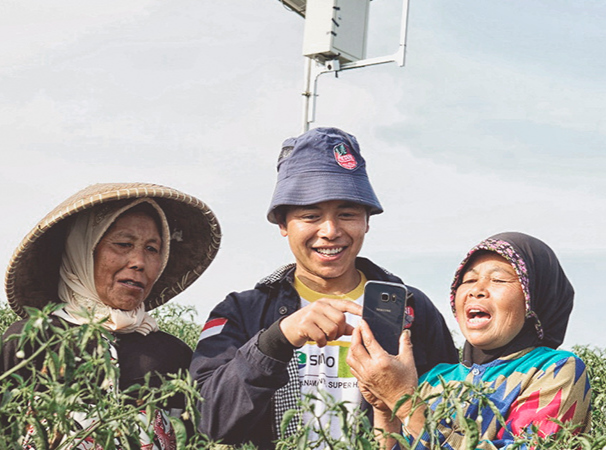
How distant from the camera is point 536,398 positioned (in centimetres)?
208

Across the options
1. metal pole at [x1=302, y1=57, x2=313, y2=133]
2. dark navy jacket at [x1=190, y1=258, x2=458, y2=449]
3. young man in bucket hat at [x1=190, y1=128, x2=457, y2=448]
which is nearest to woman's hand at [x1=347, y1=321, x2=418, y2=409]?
young man in bucket hat at [x1=190, y1=128, x2=457, y2=448]

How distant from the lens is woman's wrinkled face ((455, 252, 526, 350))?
2.27m

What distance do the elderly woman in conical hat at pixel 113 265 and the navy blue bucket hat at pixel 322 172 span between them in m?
0.37

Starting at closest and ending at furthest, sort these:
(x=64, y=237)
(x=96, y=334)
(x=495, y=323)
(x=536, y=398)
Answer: (x=96, y=334)
(x=536, y=398)
(x=495, y=323)
(x=64, y=237)

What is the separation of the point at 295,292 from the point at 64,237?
2.88 feet

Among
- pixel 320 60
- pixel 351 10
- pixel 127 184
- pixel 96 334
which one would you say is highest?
pixel 351 10

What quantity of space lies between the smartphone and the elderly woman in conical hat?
678 mm

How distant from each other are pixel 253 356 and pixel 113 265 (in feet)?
2.07

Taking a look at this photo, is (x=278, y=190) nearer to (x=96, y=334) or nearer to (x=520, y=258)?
(x=520, y=258)

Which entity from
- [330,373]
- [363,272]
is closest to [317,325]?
[330,373]

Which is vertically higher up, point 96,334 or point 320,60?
point 320,60

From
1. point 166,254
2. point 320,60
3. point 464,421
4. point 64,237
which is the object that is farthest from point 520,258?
point 320,60

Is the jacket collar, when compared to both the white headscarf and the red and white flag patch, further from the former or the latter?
the white headscarf

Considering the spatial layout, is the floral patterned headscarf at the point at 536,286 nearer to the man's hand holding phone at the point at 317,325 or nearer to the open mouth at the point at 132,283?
the man's hand holding phone at the point at 317,325
